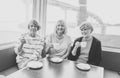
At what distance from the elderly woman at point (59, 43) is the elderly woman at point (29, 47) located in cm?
23

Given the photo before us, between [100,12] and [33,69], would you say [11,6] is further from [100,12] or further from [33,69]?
[100,12]

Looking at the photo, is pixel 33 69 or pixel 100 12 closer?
pixel 33 69

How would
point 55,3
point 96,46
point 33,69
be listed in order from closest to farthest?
point 33,69, point 96,46, point 55,3

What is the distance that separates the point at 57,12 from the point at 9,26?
1208mm

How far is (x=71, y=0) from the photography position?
257 centimetres

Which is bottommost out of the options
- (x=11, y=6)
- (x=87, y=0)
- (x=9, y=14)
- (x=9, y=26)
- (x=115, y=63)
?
(x=115, y=63)

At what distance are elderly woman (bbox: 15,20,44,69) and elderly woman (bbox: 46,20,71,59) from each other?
0.23 meters

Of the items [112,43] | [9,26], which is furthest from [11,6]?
[112,43]

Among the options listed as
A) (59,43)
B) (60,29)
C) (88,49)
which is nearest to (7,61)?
(59,43)

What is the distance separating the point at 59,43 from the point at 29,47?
1.67ft

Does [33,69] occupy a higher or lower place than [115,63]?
higher

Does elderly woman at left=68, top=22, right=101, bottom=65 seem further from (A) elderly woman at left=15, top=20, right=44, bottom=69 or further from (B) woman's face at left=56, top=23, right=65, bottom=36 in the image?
(A) elderly woman at left=15, top=20, right=44, bottom=69

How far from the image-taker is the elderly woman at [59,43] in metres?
1.96

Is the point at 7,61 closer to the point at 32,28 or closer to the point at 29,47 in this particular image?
the point at 29,47
